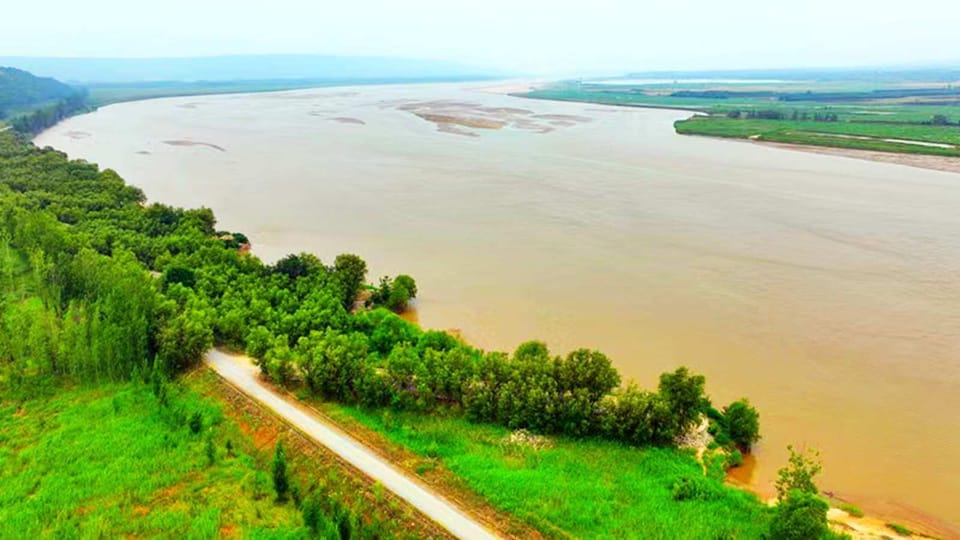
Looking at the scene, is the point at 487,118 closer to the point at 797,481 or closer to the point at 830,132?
the point at 830,132

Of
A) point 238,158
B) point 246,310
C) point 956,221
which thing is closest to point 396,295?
point 246,310

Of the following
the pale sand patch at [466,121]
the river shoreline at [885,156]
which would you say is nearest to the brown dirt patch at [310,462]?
the river shoreline at [885,156]

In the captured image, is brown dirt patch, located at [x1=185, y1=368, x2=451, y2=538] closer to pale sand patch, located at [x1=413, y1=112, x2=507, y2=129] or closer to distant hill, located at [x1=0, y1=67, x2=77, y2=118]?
pale sand patch, located at [x1=413, y1=112, x2=507, y2=129]

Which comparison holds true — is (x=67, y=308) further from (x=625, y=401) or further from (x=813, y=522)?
(x=813, y=522)

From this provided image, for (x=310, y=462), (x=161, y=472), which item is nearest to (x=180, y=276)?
(x=161, y=472)

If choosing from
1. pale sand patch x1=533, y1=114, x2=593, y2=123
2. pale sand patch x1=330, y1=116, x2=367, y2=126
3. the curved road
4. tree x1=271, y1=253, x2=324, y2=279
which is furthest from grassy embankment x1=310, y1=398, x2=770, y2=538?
pale sand patch x1=533, y1=114, x2=593, y2=123

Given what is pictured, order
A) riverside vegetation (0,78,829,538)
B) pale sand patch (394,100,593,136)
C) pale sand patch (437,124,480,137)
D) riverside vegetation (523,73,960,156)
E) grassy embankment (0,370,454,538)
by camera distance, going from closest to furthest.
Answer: grassy embankment (0,370,454,538) → riverside vegetation (0,78,829,538) → riverside vegetation (523,73,960,156) → pale sand patch (437,124,480,137) → pale sand patch (394,100,593,136)

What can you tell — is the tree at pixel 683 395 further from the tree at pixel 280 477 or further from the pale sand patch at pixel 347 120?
the pale sand patch at pixel 347 120
